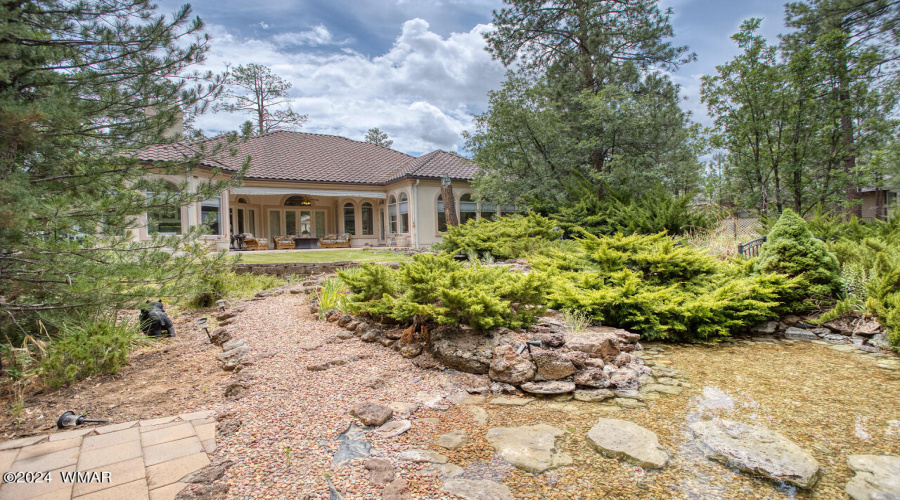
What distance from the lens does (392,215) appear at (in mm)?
18516

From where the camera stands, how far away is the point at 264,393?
120 inches

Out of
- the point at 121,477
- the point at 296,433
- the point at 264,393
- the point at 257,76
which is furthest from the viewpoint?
the point at 257,76

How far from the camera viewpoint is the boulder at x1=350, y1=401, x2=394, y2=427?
2.68 m

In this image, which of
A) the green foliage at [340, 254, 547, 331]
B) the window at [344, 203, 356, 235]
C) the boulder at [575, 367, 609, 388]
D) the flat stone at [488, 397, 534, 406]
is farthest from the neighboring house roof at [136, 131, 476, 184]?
the flat stone at [488, 397, 534, 406]

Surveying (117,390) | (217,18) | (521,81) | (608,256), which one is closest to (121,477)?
(117,390)

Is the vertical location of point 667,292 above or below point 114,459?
above

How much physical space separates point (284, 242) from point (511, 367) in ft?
53.2

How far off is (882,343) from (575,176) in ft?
27.5

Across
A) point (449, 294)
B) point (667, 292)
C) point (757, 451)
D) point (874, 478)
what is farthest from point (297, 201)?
point (874, 478)

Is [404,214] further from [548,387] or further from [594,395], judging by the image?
[594,395]

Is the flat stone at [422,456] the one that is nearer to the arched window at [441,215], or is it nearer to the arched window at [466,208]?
the arched window at [441,215]

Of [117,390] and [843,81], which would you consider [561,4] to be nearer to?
[843,81]

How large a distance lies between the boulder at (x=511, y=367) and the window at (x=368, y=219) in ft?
55.5

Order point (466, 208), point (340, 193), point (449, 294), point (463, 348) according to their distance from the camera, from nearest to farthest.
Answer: point (449, 294) → point (463, 348) → point (340, 193) → point (466, 208)
